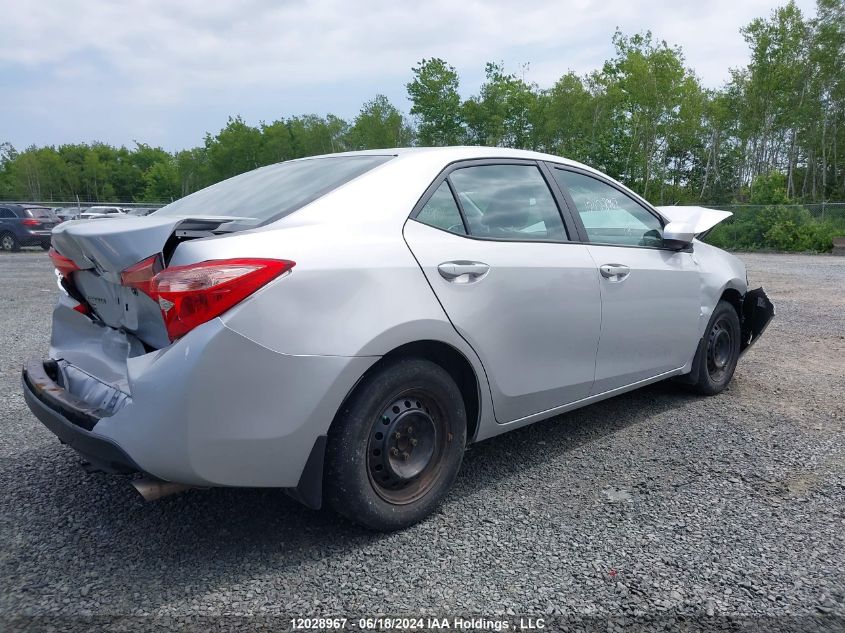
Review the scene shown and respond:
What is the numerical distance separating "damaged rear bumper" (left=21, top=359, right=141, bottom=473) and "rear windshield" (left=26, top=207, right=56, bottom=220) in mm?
22058

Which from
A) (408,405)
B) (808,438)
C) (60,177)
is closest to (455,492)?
(408,405)

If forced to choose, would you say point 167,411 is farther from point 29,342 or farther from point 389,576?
point 29,342

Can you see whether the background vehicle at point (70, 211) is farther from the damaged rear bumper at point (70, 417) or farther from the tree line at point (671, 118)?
the damaged rear bumper at point (70, 417)

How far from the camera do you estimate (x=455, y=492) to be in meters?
3.16

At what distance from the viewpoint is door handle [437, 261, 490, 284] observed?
278cm

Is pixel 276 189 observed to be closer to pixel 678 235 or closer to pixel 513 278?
pixel 513 278

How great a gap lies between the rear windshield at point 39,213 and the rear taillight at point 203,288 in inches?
911

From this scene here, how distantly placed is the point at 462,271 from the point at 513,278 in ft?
1.05

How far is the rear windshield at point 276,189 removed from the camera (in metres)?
2.79

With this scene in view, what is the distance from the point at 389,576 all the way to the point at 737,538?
1433 mm

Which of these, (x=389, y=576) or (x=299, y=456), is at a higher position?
(x=299, y=456)

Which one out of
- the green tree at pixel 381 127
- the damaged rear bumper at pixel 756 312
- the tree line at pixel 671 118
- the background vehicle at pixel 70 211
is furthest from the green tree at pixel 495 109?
the damaged rear bumper at pixel 756 312

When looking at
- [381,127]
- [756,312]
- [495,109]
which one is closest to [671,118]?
[495,109]

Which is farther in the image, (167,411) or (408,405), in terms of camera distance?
(408,405)
